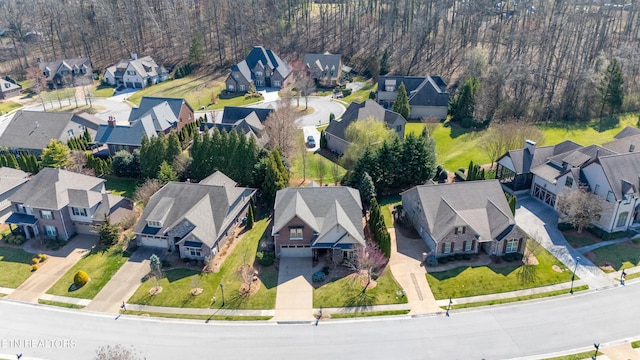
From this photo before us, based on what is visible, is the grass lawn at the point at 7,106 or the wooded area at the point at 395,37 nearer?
the wooded area at the point at 395,37

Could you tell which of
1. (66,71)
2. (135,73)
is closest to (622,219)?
(135,73)

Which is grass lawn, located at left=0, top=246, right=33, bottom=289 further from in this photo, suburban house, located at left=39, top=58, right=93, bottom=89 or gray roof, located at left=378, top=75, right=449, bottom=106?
suburban house, located at left=39, top=58, right=93, bottom=89

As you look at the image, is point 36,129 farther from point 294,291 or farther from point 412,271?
point 412,271

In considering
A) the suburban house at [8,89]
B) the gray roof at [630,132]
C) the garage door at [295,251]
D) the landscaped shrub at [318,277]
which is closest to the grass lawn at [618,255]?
the gray roof at [630,132]

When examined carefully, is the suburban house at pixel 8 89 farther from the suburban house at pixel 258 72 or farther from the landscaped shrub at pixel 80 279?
the landscaped shrub at pixel 80 279

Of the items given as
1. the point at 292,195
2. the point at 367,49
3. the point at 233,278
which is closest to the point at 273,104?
the point at 367,49
